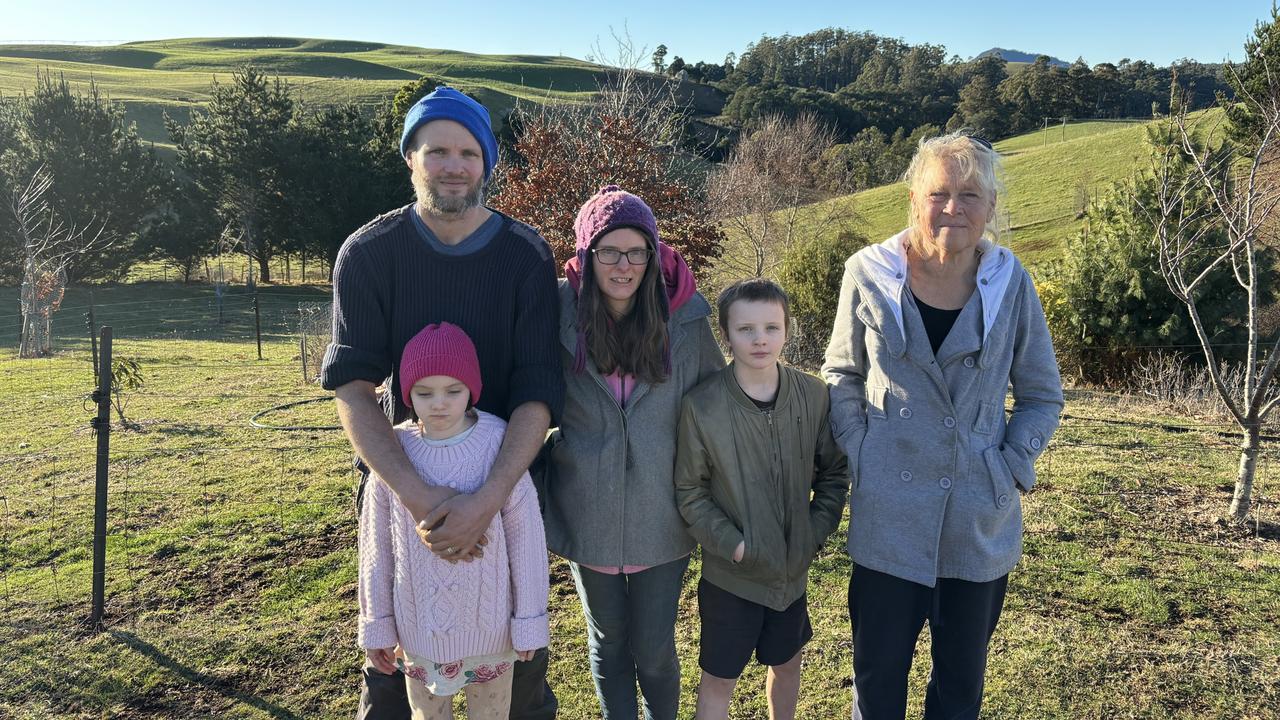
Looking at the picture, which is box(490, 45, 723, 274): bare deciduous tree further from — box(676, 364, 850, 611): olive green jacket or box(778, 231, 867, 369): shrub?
box(676, 364, 850, 611): olive green jacket

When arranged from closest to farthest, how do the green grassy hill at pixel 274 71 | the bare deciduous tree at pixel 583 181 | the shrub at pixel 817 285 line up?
the bare deciduous tree at pixel 583 181 < the shrub at pixel 817 285 < the green grassy hill at pixel 274 71

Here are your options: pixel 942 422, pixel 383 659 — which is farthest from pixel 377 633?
pixel 942 422

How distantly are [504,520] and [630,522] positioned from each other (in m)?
0.41

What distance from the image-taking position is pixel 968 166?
203 centimetres

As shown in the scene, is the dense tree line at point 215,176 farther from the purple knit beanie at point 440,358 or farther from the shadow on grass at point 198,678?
the purple knit beanie at point 440,358

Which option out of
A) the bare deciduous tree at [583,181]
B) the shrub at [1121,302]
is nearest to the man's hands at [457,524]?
the bare deciduous tree at [583,181]

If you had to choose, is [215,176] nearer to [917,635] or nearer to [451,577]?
[451,577]

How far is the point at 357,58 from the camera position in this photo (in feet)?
234

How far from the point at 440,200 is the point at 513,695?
62.3 inches

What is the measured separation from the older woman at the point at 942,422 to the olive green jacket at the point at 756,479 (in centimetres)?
13

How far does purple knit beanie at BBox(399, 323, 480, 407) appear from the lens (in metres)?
1.97

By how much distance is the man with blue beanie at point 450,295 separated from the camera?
6.79ft

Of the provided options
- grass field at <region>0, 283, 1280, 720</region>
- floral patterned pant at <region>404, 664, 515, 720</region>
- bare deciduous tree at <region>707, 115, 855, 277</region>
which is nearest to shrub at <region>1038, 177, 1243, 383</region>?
bare deciduous tree at <region>707, 115, 855, 277</region>

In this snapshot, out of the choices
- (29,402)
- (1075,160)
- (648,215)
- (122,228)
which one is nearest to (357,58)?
(122,228)
